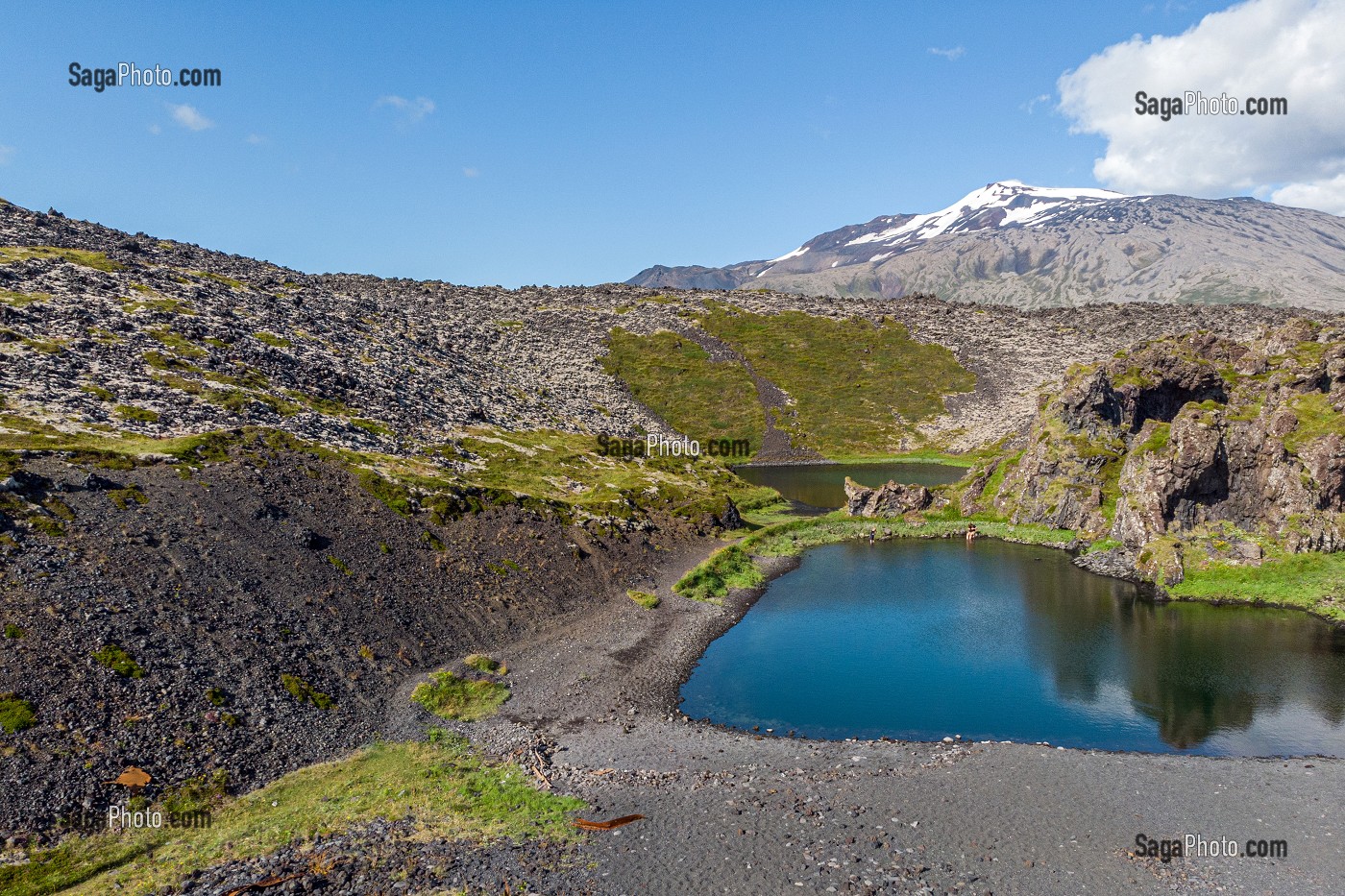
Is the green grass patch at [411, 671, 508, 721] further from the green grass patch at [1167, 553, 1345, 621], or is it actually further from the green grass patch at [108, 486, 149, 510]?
the green grass patch at [1167, 553, 1345, 621]

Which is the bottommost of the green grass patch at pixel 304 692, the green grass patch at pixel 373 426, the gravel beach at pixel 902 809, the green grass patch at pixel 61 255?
the gravel beach at pixel 902 809

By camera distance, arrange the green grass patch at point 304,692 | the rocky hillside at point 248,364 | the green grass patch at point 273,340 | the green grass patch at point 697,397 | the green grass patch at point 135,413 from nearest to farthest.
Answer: the green grass patch at point 304,692 < the green grass patch at point 135,413 < the rocky hillside at point 248,364 < the green grass patch at point 273,340 < the green grass patch at point 697,397

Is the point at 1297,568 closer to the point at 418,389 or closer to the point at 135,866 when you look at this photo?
the point at 135,866

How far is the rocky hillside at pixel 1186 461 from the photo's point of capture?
67.8 meters

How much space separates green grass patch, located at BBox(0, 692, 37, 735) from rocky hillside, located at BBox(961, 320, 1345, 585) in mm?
83547

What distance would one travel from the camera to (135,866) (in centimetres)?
2647

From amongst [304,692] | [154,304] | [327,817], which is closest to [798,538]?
[304,692]

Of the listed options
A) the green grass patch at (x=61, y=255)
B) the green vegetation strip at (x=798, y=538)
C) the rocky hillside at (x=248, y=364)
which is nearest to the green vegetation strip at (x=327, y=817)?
the green vegetation strip at (x=798, y=538)

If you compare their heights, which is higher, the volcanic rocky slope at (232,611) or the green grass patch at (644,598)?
the volcanic rocky slope at (232,611)

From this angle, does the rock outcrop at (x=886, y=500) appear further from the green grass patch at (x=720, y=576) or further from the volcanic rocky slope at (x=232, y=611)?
the volcanic rocky slope at (x=232, y=611)

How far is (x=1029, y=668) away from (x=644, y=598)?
31.2m

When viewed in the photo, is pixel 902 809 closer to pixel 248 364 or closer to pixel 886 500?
pixel 886 500

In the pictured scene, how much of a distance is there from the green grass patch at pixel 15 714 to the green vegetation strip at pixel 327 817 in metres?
6.53

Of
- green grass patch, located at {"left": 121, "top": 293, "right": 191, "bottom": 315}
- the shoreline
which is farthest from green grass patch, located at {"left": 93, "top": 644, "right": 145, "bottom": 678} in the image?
green grass patch, located at {"left": 121, "top": 293, "right": 191, "bottom": 315}
